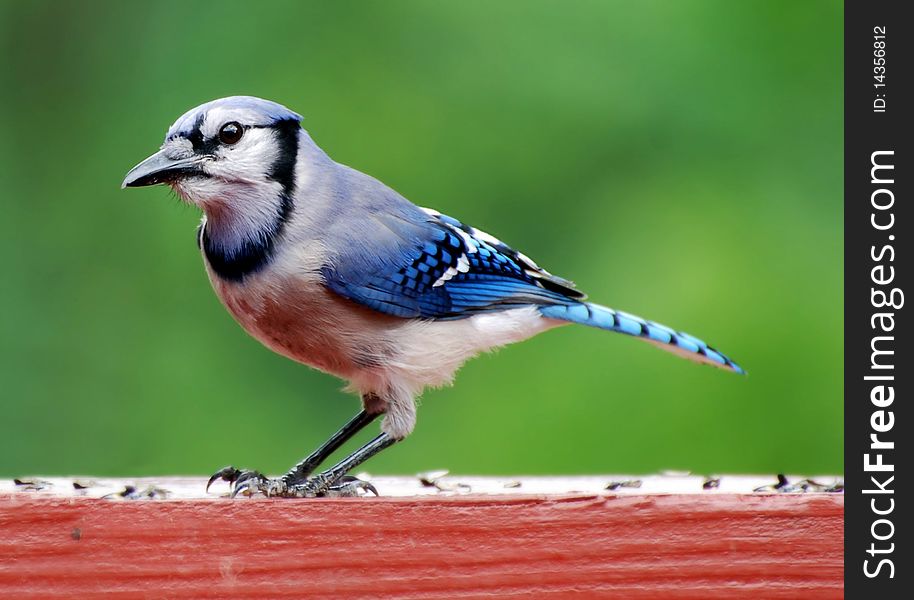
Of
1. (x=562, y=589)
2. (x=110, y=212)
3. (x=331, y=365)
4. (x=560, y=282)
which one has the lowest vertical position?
(x=562, y=589)

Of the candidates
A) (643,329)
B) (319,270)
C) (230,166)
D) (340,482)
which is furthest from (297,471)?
(643,329)

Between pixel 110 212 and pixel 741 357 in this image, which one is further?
pixel 110 212

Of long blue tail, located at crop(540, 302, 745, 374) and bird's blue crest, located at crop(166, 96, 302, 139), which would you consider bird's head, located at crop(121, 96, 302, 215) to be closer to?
bird's blue crest, located at crop(166, 96, 302, 139)

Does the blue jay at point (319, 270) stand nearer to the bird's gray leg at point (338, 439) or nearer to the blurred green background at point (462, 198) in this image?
the bird's gray leg at point (338, 439)

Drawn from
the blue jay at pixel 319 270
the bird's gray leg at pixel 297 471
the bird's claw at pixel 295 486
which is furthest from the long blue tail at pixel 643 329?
the bird's claw at pixel 295 486

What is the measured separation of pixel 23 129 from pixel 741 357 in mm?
2248

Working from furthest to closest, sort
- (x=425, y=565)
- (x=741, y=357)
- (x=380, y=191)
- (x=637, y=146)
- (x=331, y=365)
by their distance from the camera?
(x=637, y=146) < (x=741, y=357) < (x=380, y=191) < (x=331, y=365) < (x=425, y=565)

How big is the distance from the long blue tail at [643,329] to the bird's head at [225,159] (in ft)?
2.05

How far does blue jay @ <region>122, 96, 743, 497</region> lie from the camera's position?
7.88ft

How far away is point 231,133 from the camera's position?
242cm

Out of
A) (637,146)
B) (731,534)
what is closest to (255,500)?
(731,534)
